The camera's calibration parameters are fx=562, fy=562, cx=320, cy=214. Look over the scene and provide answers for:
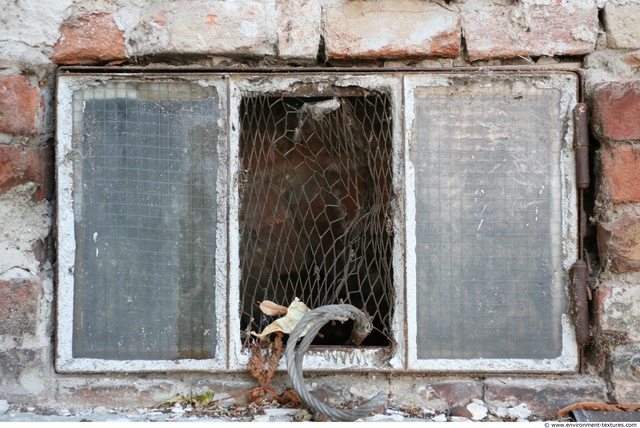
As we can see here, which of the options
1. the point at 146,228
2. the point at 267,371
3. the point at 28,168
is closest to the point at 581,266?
the point at 267,371

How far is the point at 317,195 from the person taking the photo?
6.41 ft

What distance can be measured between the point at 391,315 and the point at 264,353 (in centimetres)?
42

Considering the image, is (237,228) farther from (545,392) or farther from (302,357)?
(545,392)

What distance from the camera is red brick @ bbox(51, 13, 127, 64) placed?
1.73 meters

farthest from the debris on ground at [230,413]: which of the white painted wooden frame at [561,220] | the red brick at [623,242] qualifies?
the red brick at [623,242]

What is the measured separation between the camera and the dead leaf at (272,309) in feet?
5.95

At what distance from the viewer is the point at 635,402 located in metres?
1.70

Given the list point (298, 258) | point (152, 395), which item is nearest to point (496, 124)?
point (298, 258)

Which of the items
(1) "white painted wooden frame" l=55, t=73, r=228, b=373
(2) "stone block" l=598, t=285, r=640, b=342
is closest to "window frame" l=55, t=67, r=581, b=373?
(1) "white painted wooden frame" l=55, t=73, r=228, b=373

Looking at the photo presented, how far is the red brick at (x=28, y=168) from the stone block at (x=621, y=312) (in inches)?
68.9

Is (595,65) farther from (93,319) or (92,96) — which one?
(93,319)

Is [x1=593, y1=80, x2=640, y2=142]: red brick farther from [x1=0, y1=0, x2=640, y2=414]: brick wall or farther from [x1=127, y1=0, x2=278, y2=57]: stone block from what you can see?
[x1=127, y1=0, x2=278, y2=57]: stone block

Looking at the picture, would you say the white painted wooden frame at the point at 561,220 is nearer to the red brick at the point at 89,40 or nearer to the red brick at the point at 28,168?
the red brick at the point at 89,40

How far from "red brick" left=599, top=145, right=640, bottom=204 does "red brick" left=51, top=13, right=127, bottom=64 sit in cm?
152
